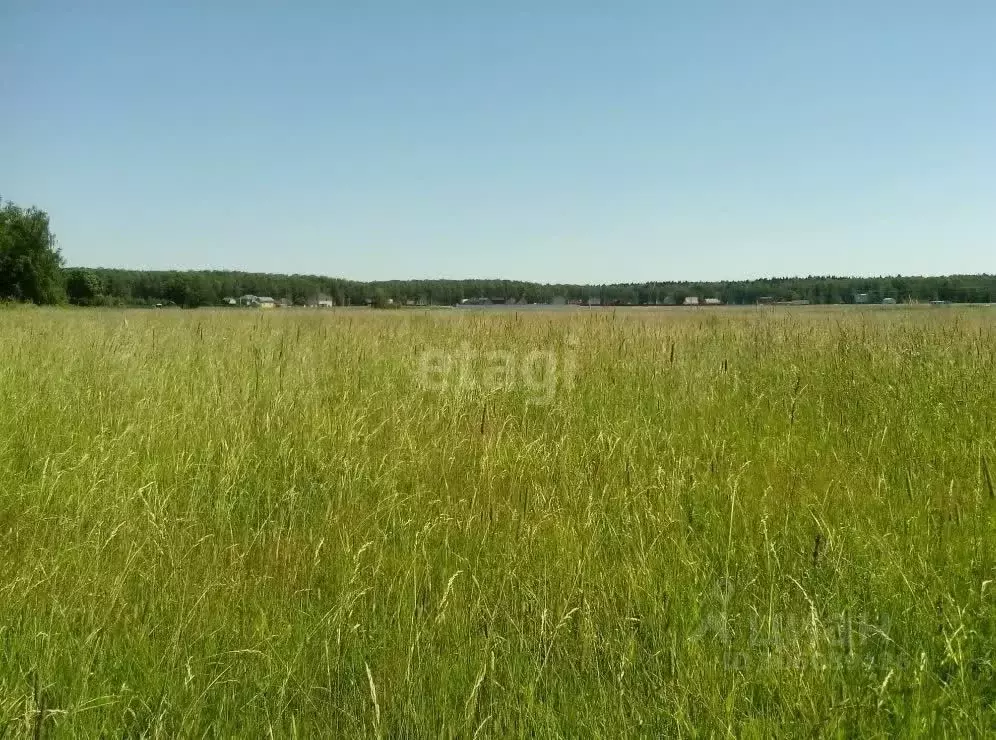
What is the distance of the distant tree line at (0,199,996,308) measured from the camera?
179ft

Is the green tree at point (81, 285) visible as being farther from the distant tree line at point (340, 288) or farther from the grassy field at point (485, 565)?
the grassy field at point (485, 565)

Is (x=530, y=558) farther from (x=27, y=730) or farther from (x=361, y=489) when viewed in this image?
(x=27, y=730)

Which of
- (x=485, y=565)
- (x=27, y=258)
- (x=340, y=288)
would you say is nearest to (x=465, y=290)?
(x=340, y=288)

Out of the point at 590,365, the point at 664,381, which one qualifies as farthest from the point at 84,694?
the point at 590,365

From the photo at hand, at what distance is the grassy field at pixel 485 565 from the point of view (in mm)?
1330
